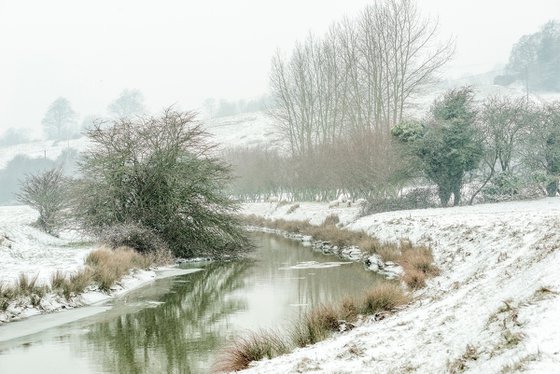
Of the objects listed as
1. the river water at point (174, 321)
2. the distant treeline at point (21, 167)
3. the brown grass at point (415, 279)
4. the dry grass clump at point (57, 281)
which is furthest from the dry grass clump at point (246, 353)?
the distant treeline at point (21, 167)

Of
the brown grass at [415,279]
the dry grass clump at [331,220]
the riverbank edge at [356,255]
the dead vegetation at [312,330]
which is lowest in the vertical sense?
the riverbank edge at [356,255]

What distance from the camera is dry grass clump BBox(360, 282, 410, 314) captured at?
947 cm

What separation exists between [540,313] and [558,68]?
107 metres

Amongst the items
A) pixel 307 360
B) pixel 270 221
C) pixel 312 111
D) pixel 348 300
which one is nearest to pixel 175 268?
pixel 348 300

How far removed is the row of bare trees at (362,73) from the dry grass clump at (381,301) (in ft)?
73.1

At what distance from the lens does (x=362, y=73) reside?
41.2m

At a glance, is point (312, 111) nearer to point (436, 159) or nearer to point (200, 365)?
Answer: point (436, 159)

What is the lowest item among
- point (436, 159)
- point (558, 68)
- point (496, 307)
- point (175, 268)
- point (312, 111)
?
point (175, 268)

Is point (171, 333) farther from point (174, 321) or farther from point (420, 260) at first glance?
point (420, 260)

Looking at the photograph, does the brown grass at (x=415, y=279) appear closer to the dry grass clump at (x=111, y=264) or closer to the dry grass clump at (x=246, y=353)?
the dry grass clump at (x=246, y=353)

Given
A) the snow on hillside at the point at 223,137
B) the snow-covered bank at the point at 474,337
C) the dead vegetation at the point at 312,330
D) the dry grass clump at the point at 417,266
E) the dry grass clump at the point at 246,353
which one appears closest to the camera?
the snow-covered bank at the point at 474,337

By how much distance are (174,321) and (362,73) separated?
33.1 m

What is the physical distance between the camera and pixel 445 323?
19.7 feet

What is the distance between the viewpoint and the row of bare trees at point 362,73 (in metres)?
36.7
